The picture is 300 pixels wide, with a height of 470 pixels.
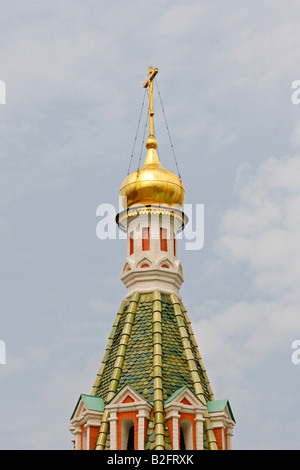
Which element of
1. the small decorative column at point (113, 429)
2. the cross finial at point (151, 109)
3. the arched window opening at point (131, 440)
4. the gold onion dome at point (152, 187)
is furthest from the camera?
the cross finial at point (151, 109)

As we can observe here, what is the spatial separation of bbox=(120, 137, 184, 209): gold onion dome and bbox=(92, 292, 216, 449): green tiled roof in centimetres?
278

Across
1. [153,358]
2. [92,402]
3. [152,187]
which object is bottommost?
[92,402]

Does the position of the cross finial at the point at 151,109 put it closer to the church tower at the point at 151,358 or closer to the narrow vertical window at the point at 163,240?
the church tower at the point at 151,358

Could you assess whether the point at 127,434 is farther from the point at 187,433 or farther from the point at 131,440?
the point at 187,433

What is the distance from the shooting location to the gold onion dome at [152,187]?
32406 mm

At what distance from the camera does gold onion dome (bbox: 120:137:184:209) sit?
1276 inches

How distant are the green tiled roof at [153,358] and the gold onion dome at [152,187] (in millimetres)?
2780

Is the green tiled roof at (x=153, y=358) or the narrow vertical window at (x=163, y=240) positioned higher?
the narrow vertical window at (x=163, y=240)

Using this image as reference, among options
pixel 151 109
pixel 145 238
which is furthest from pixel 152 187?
pixel 151 109

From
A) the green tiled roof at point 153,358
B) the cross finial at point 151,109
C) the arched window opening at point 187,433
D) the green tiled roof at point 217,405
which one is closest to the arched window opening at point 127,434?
the green tiled roof at point 153,358

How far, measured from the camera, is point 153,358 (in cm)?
2967

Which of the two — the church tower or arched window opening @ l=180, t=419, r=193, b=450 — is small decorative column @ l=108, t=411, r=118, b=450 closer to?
the church tower

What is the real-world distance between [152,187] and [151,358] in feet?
17.1
